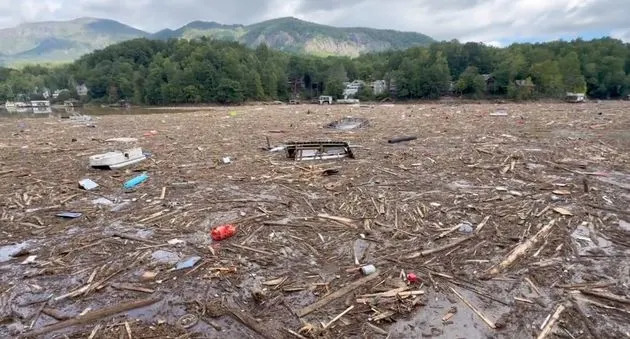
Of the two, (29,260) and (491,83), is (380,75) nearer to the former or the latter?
(491,83)

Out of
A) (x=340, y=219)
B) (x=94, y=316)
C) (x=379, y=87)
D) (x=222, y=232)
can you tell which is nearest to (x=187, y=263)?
(x=222, y=232)

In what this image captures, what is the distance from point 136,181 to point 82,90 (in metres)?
105

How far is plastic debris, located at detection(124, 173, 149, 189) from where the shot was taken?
28.7 feet

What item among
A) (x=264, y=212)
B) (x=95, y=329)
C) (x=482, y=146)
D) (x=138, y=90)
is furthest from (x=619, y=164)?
(x=138, y=90)

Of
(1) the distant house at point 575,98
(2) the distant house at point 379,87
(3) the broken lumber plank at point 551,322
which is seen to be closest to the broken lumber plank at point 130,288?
(3) the broken lumber plank at point 551,322

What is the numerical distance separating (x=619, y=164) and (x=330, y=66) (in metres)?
85.6

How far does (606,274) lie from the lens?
462 cm

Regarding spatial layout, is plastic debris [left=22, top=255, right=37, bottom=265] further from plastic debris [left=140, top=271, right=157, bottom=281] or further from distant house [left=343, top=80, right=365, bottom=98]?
distant house [left=343, top=80, right=365, bottom=98]

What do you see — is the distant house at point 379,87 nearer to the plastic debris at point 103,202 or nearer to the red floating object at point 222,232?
the plastic debris at point 103,202

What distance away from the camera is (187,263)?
4.95 metres

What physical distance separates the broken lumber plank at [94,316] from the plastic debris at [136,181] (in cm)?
528

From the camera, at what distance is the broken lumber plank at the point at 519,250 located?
477cm

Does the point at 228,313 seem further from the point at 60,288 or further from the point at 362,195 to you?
the point at 362,195

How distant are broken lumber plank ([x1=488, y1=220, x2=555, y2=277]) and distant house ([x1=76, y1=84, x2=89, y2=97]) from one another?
355 ft
